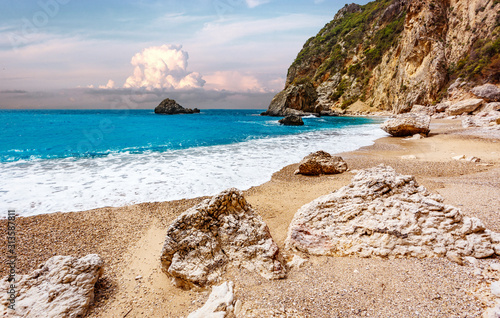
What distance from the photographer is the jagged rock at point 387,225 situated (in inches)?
122

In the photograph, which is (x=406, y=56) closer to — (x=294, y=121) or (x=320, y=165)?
(x=294, y=121)

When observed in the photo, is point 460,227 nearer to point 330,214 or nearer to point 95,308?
point 330,214

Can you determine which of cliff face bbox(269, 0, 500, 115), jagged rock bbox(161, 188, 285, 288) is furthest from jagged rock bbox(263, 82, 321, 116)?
jagged rock bbox(161, 188, 285, 288)

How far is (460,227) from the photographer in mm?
3199

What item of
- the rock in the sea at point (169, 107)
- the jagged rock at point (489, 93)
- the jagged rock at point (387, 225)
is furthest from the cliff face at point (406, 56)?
the rock in the sea at point (169, 107)

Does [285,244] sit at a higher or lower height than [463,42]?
lower

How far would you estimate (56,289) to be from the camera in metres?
2.98

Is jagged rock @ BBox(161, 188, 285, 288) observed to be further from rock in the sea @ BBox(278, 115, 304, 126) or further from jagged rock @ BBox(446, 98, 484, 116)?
jagged rock @ BBox(446, 98, 484, 116)

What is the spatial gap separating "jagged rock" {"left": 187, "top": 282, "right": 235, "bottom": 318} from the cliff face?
43.1 meters

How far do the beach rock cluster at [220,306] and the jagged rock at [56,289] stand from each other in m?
1.65

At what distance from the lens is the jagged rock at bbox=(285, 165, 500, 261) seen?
10.2 feet

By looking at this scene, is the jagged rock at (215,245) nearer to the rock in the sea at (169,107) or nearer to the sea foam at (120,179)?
the sea foam at (120,179)

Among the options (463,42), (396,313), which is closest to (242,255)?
(396,313)

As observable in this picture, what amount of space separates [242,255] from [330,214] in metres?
1.60
